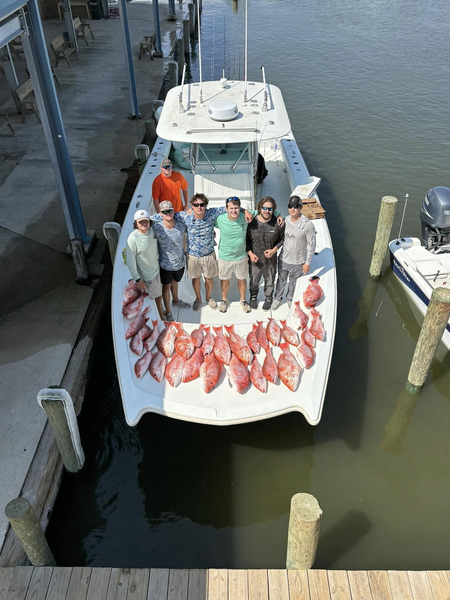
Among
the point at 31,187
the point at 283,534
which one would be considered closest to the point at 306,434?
the point at 283,534

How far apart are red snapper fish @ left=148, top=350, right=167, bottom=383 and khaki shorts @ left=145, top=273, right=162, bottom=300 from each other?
0.80 m

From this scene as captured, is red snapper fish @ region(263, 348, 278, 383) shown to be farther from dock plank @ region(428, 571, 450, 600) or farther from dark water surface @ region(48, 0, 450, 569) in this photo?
dock plank @ region(428, 571, 450, 600)

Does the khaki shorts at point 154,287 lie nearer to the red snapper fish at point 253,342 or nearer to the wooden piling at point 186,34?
the red snapper fish at point 253,342

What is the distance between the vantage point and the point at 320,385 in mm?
4773

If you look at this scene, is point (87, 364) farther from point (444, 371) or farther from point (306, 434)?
point (444, 371)

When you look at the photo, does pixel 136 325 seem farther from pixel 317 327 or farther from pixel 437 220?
pixel 437 220

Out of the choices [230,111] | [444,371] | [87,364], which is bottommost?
[444,371]

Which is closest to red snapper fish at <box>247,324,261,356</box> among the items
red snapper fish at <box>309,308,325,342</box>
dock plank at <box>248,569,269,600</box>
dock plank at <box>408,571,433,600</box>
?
red snapper fish at <box>309,308,325,342</box>

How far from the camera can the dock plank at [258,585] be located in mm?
4039

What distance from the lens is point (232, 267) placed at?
5.52 metres

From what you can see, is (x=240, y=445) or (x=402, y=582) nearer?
(x=402, y=582)

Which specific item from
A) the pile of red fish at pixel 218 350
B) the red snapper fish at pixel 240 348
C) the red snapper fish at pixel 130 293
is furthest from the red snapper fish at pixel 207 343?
the red snapper fish at pixel 130 293

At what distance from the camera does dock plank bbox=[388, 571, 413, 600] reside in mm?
4020

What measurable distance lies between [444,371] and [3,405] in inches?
230
